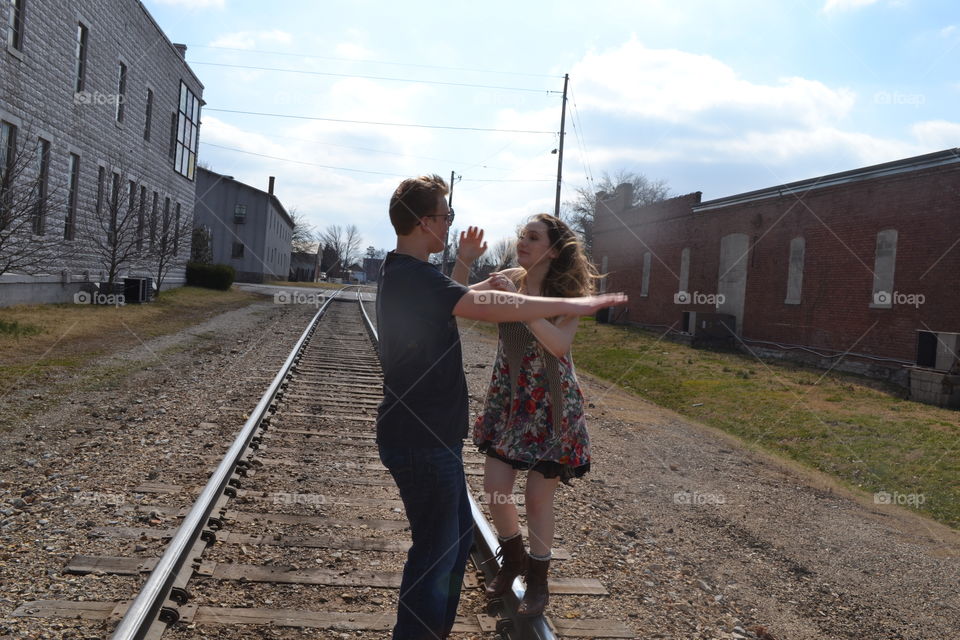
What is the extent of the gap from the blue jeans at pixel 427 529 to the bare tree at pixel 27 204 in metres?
14.6

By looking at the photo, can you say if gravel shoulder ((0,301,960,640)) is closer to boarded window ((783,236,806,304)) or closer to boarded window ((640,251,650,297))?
boarded window ((783,236,806,304))

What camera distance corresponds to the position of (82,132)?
838 inches

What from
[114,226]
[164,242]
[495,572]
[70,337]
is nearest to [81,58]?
[114,226]

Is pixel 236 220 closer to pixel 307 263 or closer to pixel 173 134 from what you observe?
pixel 173 134

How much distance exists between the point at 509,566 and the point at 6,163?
15.6m

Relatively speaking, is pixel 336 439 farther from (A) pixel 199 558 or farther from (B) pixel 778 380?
(B) pixel 778 380

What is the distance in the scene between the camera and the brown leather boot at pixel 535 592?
10.6 ft

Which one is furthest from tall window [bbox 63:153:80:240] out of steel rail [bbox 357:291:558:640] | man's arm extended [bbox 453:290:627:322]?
man's arm extended [bbox 453:290:627:322]

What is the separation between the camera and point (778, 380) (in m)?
16.3

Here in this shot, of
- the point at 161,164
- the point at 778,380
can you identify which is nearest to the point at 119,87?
the point at 161,164

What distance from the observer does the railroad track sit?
3.31 meters

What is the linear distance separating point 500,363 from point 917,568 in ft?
13.2

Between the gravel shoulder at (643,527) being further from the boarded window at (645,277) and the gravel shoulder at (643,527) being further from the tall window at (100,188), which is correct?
the boarded window at (645,277)

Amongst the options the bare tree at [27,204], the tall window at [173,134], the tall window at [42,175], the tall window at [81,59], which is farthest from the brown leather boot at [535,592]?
the tall window at [173,134]
